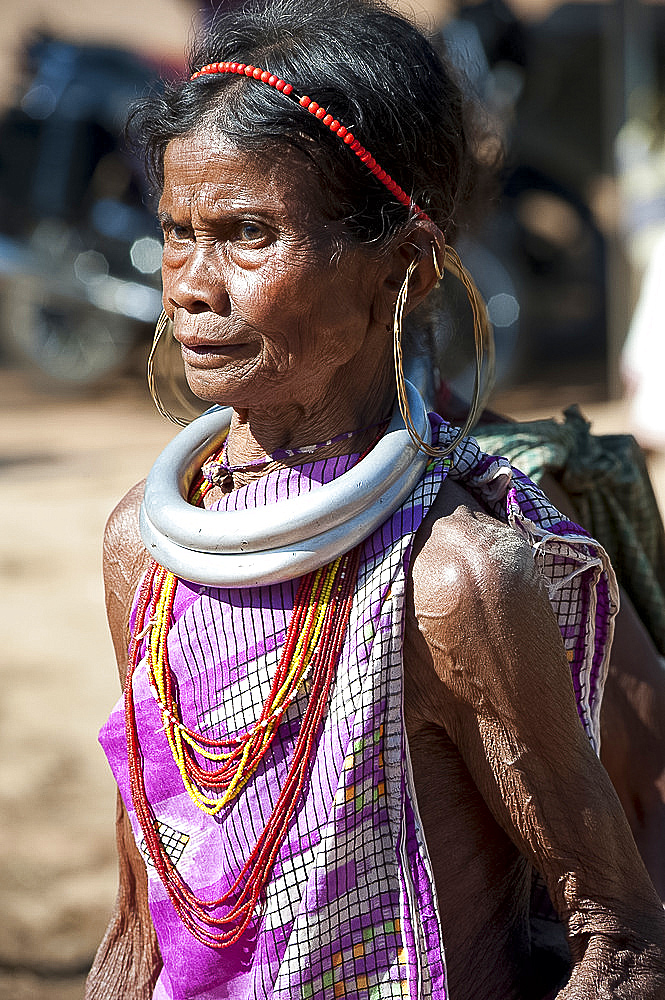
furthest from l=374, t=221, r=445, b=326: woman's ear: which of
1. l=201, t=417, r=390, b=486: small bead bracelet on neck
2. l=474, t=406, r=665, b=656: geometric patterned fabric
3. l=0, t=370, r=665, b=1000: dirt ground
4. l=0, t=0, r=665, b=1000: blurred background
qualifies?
l=0, t=0, r=665, b=1000: blurred background

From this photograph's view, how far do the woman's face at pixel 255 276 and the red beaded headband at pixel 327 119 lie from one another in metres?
0.05

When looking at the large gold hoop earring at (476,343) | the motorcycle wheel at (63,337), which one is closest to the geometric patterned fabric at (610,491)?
the large gold hoop earring at (476,343)

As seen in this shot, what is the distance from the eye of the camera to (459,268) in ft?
4.62

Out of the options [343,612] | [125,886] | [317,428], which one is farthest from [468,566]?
[125,886]

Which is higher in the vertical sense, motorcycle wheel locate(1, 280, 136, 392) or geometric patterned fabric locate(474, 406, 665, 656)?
motorcycle wheel locate(1, 280, 136, 392)

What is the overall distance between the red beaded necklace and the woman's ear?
0.91 feet

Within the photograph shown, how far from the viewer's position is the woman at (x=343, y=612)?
1220mm

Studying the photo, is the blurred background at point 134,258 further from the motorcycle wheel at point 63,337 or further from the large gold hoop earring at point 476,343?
the large gold hoop earring at point 476,343

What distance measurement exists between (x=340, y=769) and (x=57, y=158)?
10.3m

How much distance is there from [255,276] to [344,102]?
205 millimetres

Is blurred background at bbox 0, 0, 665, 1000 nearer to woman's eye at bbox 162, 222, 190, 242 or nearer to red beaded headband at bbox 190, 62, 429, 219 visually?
woman's eye at bbox 162, 222, 190, 242

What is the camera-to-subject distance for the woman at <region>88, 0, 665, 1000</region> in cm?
122

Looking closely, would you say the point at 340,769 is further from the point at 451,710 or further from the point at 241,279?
the point at 241,279

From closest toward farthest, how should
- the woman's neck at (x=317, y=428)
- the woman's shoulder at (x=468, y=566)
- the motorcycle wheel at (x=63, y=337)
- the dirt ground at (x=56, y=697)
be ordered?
the woman's shoulder at (x=468, y=566) → the woman's neck at (x=317, y=428) → the dirt ground at (x=56, y=697) → the motorcycle wheel at (x=63, y=337)
